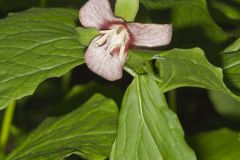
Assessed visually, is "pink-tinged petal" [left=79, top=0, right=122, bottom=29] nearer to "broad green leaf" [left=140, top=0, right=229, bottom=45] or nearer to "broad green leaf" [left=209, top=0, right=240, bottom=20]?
"broad green leaf" [left=140, top=0, right=229, bottom=45]

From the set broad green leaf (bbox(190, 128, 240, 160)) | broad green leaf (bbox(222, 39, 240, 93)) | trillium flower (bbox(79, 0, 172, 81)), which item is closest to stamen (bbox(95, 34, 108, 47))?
trillium flower (bbox(79, 0, 172, 81))

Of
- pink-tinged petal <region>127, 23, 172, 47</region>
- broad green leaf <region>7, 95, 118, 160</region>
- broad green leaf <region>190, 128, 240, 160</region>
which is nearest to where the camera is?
pink-tinged petal <region>127, 23, 172, 47</region>

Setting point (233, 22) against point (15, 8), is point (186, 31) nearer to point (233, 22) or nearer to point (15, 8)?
point (233, 22)

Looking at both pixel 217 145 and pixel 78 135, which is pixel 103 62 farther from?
pixel 217 145

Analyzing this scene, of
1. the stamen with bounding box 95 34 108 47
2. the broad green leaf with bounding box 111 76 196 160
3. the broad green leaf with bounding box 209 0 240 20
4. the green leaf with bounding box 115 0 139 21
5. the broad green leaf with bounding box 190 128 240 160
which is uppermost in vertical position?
the green leaf with bounding box 115 0 139 21

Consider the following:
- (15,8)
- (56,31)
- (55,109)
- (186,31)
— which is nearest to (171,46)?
(186,31)

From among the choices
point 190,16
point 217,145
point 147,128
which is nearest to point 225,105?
point 217,145

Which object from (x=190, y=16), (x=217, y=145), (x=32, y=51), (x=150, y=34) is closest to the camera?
(x=150, y=34)
